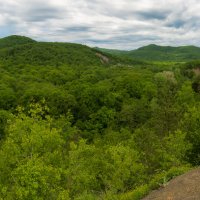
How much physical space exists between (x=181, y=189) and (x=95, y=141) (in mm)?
43641

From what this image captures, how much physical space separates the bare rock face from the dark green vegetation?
1312mm

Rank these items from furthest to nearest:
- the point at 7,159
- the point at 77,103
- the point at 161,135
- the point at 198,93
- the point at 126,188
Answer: the point at 77,103
the point at 198,93
the point at 161,135
the point at 126,188
the point at 7,159

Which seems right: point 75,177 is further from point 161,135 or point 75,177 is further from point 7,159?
point 161,135

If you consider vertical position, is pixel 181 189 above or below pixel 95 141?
above

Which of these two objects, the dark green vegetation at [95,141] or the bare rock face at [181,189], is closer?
the bare rock face at [181,189]

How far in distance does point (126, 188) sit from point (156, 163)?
7.71m

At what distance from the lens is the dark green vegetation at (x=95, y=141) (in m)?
27.0

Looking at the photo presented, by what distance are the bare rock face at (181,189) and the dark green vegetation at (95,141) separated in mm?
1312

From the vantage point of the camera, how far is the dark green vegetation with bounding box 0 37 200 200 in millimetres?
27031

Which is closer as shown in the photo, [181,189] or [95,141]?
[181,189]

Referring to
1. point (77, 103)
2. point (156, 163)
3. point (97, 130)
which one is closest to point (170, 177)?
point (156, 163)

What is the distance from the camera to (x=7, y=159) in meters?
31.7

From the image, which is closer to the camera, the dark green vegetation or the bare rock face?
the bare rock face

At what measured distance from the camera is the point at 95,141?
2584 inches
